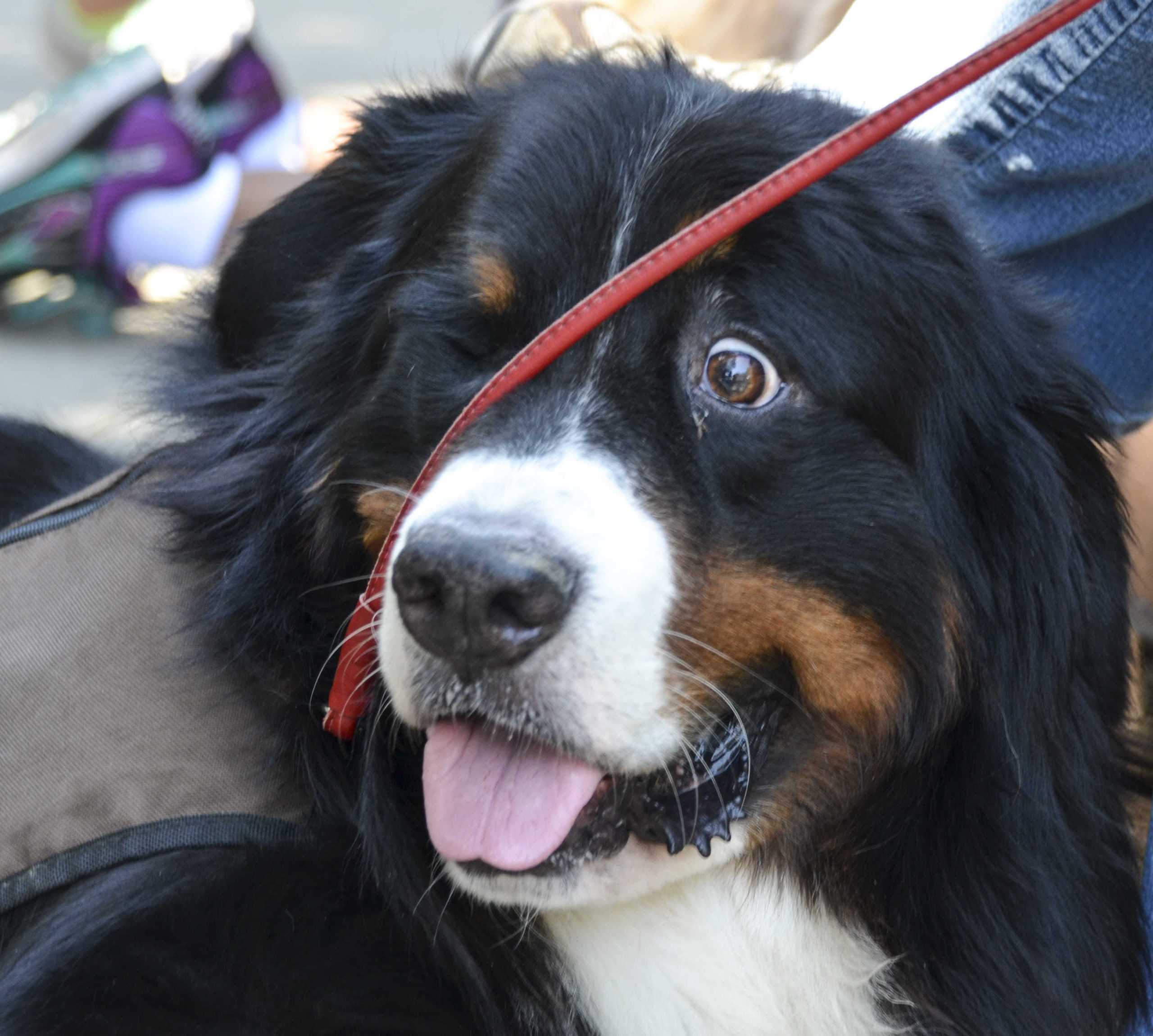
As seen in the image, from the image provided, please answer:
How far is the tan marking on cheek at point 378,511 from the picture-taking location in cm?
193

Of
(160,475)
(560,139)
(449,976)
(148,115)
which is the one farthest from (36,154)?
(449,976)

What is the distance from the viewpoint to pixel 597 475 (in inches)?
66.6

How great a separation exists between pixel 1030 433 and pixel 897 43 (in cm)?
94

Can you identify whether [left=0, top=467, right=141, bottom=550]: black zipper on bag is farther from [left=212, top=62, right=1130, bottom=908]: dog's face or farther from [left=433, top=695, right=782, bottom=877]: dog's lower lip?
[left=433, top=695, right=782, bottom=877]: dog's lower lip

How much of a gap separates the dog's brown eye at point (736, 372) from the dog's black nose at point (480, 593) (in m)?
0.35

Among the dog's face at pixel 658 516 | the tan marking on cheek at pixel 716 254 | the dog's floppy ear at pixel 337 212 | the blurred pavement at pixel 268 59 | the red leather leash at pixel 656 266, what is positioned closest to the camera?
the red leather leash at pixel 656 266

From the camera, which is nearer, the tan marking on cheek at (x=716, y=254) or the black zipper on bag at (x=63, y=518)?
the tan marking on cheek at (x=716, y=254)

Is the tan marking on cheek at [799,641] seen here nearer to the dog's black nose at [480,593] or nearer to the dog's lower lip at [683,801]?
the dog's lower lip at [683,801]

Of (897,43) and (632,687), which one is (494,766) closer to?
(632,687)

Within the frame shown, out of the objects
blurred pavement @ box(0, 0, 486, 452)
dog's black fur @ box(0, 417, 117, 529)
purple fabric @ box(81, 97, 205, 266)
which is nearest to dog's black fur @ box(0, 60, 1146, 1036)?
dog's black fur @ box(0, 417, 117, 529)

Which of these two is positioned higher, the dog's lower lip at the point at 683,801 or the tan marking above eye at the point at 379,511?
the tan marking above eye at the point at 379,511

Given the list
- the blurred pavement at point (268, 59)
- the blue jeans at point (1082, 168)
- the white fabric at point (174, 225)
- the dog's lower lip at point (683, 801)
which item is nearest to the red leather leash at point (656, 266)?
the dog's lower lip at point (683, 801)

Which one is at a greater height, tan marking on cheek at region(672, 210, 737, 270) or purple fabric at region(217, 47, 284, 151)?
purple fabric at region(217, 47, 284, 151)

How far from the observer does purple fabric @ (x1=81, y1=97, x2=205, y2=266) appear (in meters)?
4.68
